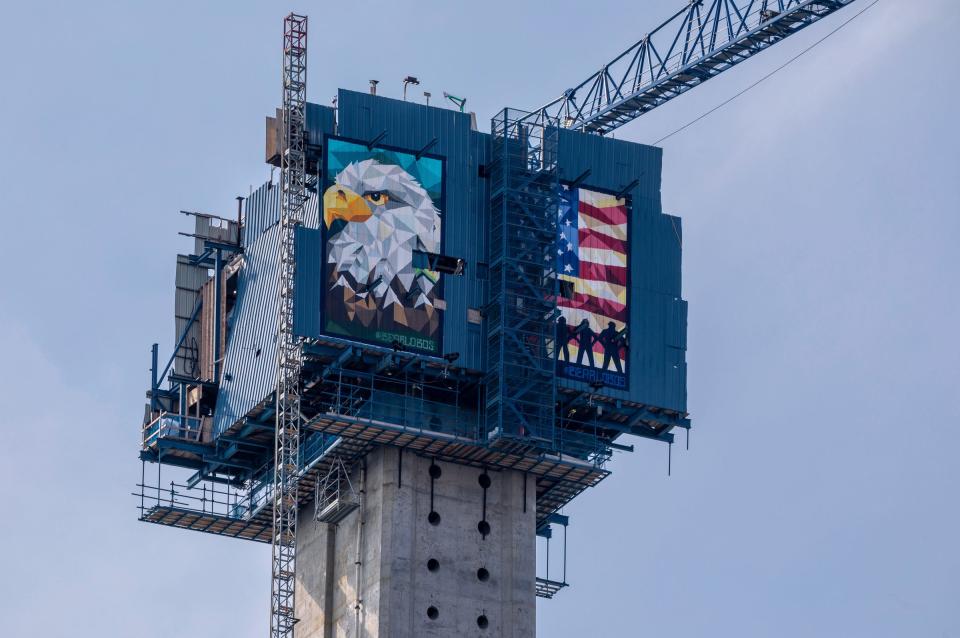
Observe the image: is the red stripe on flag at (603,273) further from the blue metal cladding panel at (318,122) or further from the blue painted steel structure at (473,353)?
the blue metal cladding panel at (318,122)

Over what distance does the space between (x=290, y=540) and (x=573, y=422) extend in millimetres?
15188

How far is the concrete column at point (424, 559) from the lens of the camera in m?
142

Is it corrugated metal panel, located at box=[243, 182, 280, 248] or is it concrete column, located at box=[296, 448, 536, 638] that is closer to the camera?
concrete column, located at box=[296, 448, 536, 638]

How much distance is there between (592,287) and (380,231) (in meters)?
11.5

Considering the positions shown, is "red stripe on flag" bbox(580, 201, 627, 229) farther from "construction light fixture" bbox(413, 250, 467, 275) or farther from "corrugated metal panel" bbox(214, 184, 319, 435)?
"corrugated metal panel" bbox(214, 184, 319, 435)

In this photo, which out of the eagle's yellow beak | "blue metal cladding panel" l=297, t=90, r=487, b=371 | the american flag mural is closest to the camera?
the eagle's yellow beak

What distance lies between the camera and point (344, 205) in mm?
143625

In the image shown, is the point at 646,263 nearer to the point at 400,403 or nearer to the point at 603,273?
the point at 603,273

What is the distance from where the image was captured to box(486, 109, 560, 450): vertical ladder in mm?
144000

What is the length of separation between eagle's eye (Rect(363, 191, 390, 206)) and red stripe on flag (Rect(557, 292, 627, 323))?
10.2 m

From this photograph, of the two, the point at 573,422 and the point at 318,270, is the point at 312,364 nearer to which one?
the point at 318,270

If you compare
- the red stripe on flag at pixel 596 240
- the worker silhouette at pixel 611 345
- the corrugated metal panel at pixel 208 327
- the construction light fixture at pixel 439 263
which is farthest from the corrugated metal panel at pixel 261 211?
the worker silhouette at pixel 611 345

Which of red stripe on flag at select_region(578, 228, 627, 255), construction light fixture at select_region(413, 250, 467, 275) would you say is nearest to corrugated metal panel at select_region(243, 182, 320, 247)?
construction light fixture at select_region(413, 250, 467, 275)

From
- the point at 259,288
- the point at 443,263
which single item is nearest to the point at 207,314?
the point at 259,288
